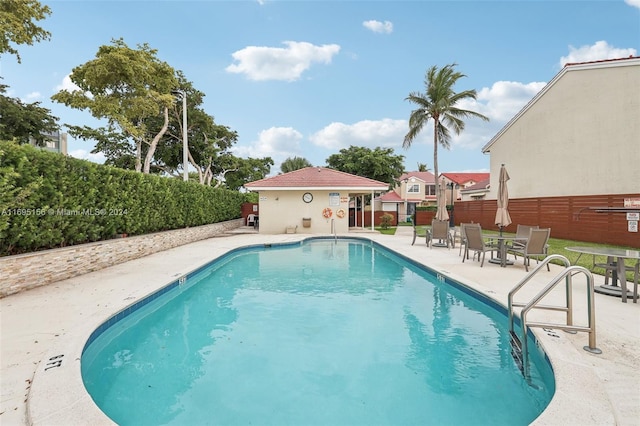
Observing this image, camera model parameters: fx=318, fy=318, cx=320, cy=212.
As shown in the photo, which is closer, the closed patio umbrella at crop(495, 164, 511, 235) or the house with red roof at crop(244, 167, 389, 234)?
the closed patio umbrella at crop(495, 164, 511, 235)

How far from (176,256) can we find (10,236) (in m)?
5.20

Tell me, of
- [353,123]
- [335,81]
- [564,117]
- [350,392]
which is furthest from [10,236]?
[353,123]

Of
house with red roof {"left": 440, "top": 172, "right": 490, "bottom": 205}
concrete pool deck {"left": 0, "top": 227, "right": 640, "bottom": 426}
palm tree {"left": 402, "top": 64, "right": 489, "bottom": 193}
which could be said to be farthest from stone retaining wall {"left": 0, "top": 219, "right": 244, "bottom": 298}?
house with red roof {"left": 440, "top": 172, "right": 490, "bottom": 205}

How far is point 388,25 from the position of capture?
14.6 meters

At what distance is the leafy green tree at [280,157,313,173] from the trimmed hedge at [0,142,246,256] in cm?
2803

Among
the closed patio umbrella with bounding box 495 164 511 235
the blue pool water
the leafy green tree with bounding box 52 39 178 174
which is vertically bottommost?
the blue pool water

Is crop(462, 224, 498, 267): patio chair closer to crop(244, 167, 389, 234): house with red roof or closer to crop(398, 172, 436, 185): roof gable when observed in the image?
crop(244, 167, 389, 234): house with red roof

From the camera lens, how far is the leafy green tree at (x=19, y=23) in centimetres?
1420

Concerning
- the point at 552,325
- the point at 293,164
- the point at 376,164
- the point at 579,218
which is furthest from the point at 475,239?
the point at 293,164

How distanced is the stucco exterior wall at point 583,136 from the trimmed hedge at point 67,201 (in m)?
19.2

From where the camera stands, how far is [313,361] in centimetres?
419

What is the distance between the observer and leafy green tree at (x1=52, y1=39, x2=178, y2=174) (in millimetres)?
18750

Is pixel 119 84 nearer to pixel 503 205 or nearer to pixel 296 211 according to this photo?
pixel 296 211

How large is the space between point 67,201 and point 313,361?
23.6ft
